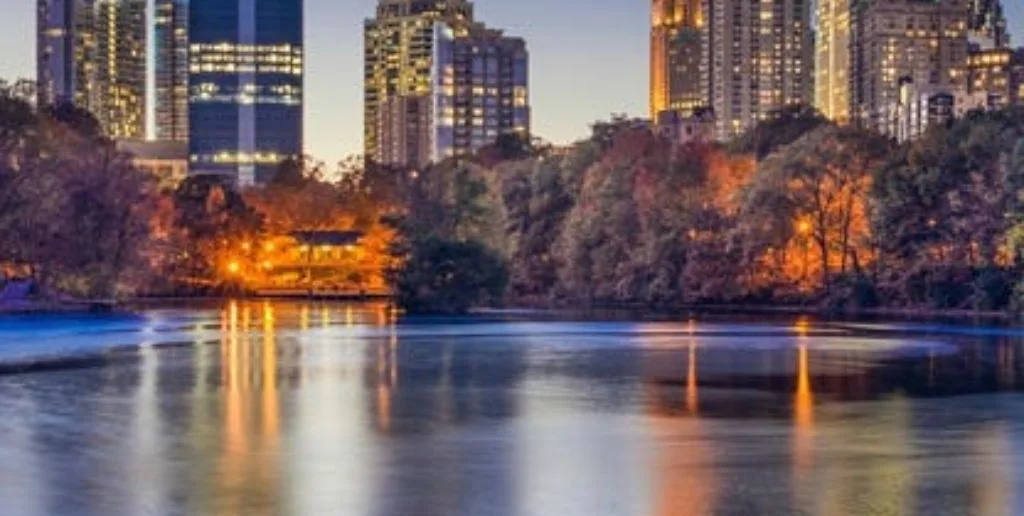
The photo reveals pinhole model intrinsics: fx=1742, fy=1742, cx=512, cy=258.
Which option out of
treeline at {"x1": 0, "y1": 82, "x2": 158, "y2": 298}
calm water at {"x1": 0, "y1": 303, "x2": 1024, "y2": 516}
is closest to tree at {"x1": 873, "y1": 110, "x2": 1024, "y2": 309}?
calm water at {"x1": 0, "y1": 303, "x2": 1024, "y2": 516}

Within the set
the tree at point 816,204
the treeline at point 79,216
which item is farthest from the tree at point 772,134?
the treeline at point 79,216

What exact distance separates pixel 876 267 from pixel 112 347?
46.8m

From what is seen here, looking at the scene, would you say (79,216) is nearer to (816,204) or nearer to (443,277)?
(443,277)

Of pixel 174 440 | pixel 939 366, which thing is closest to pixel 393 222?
pixel 939 366

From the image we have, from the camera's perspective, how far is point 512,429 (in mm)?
28016

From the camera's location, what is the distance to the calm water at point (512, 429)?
20.5 metres

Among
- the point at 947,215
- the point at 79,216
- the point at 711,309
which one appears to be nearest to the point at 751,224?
the point at 711,309

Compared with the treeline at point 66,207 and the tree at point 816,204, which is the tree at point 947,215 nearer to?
the tree at point 816,204

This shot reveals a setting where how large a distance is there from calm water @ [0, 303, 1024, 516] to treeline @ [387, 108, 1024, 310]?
31.2 metres

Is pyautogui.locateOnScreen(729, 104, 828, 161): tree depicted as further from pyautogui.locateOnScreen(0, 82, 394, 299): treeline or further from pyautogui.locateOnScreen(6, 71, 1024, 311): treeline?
pyautogui.locateOnScreen(0, 82, 394, 299): treeline

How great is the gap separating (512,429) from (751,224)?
64120 millimetres

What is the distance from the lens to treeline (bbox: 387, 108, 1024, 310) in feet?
275

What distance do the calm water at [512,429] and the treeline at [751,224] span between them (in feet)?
102

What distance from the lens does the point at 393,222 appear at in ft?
310
